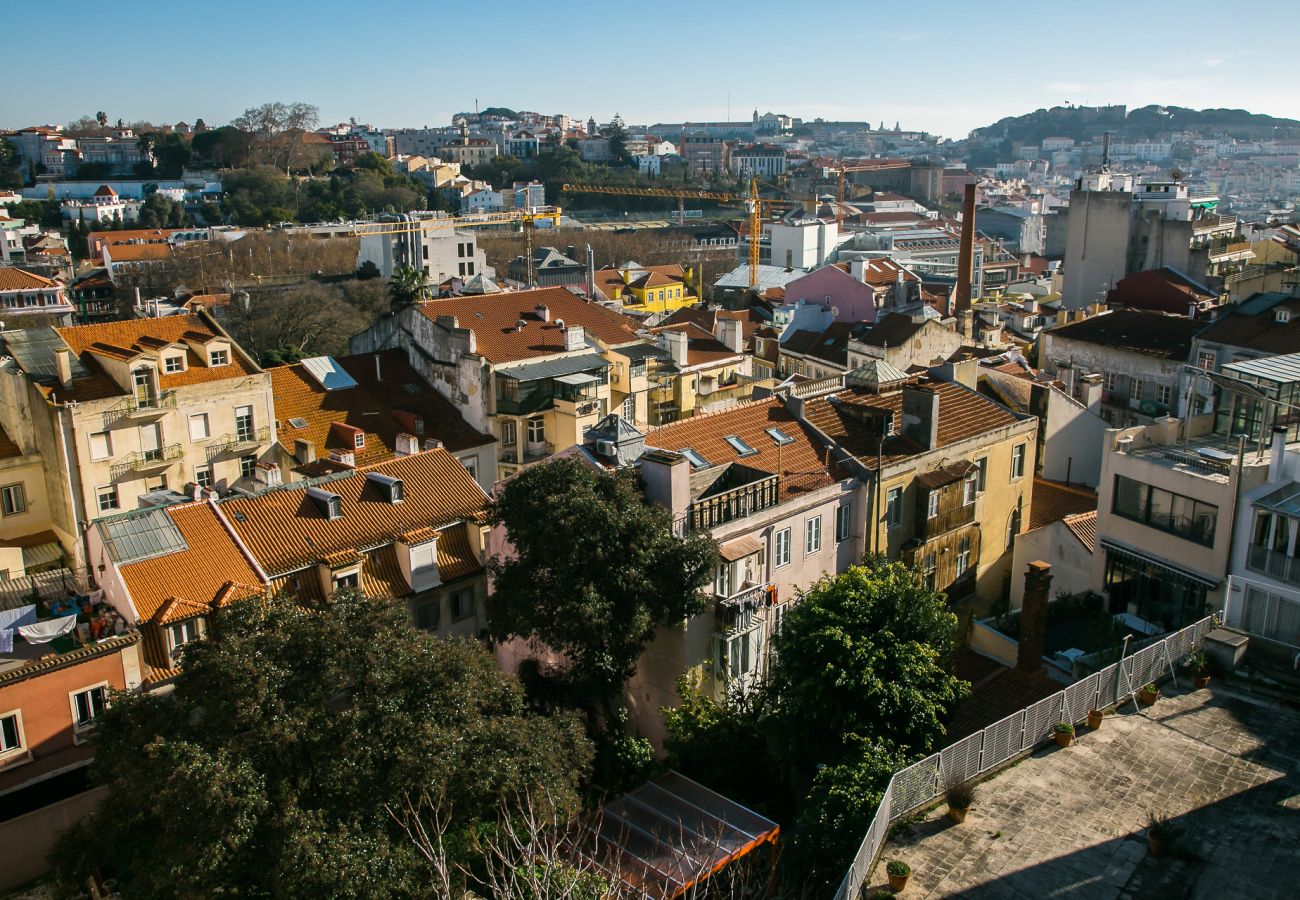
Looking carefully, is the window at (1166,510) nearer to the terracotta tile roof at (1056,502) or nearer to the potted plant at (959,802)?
the terracotta tile roof at (1056,502)

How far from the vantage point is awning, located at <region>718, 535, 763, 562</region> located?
73.6 ft

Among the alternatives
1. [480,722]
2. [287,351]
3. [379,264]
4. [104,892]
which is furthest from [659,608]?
[379,264]

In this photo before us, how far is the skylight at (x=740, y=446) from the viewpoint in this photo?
2622cm

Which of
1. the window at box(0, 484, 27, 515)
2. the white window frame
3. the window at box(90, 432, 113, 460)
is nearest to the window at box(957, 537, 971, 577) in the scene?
the white window frame

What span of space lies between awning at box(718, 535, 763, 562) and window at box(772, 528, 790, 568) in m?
1.08

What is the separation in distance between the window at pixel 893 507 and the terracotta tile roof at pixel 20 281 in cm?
7113

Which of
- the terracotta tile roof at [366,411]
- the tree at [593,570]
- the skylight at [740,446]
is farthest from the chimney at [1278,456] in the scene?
the terracotta tile roof at [366,411]

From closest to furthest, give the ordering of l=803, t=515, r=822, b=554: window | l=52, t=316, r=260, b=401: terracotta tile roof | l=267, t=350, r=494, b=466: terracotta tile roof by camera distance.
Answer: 1. l=803, t=515, r=822, b=554: window
2. l=52, t=316, r=260, b=401: terracotta tile roof
3. l=267, t=350, r=494, b=466: terracotta tile roof

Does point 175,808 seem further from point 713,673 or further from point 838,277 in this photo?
point 838,277

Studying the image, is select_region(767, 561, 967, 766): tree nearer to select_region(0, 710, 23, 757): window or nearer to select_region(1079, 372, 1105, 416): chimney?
select_region(0, 710, 23, 757): window

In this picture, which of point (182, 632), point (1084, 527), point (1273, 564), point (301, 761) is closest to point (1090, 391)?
point (1084, 527)

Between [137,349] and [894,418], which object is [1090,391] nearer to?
[894,418]

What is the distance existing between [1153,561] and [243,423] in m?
29.1

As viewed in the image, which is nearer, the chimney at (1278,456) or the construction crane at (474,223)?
the chimney at (1278,456)
